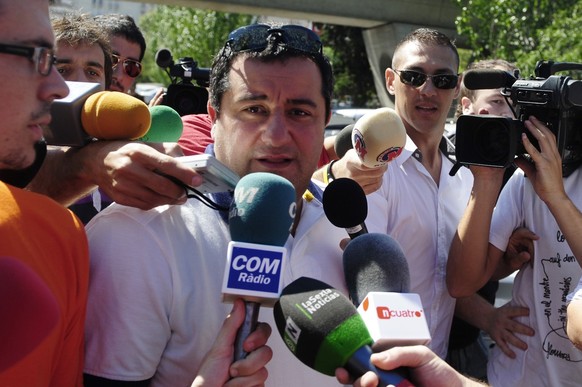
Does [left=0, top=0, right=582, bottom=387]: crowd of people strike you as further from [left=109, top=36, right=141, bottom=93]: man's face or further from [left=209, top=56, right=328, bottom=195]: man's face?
[left=109, top=36, right=141, bottom=93]: man's face

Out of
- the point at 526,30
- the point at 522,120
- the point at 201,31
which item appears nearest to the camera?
the point at 522,120

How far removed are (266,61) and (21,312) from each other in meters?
1.16

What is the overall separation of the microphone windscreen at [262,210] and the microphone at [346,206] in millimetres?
361

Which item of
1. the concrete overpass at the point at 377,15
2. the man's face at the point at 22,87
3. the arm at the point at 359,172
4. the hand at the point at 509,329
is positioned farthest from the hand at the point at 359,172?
the concrete overpass at the point at 377,15

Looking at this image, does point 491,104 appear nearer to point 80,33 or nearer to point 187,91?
point 187,91

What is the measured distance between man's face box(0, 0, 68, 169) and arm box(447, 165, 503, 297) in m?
1.73

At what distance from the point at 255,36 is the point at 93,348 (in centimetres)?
102

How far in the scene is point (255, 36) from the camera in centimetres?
202

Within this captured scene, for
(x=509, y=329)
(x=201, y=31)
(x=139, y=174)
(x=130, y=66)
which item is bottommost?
(x=201, y=31)

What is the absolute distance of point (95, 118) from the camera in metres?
1.60

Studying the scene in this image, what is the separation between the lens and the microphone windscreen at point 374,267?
160cm

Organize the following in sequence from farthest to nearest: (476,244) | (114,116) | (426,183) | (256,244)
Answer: (426,183) < (476,244) < (114,116) < (256,244)

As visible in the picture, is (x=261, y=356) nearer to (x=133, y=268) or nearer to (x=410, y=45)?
(x=133, y=268)

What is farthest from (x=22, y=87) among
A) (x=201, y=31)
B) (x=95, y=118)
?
(x=201, y=31)
